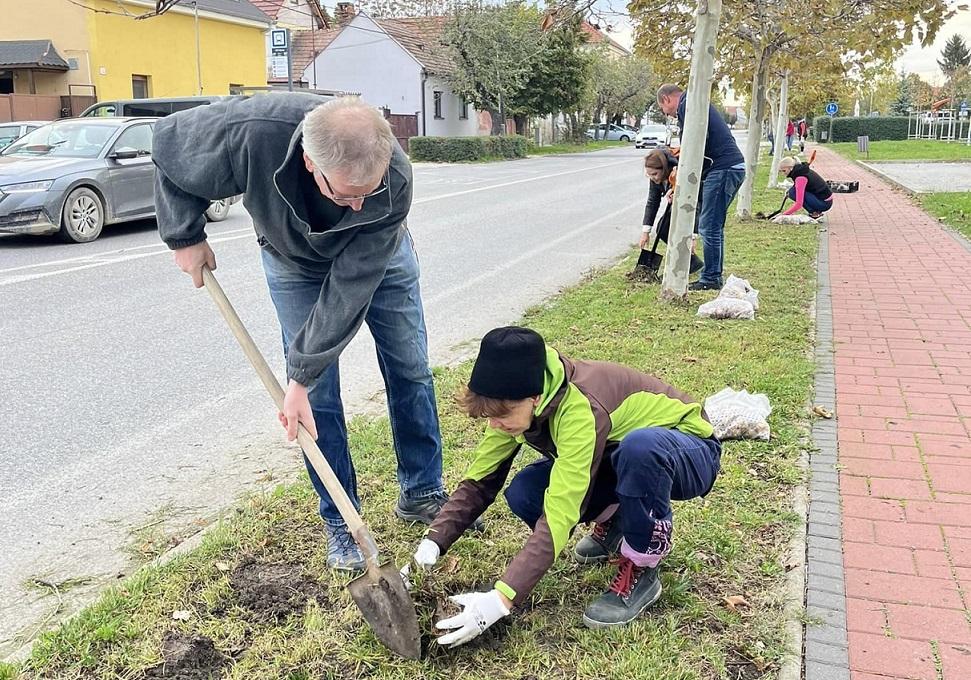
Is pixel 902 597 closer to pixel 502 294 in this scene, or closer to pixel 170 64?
pixel 502 294

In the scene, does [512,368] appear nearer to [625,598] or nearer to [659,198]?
[625,598]

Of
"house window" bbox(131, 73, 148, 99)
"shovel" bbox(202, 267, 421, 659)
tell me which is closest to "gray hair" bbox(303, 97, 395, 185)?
"shovel" bbox(202, 267, 421, 659)

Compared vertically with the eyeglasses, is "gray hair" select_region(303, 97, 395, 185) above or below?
above

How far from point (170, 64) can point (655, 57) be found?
2104cm

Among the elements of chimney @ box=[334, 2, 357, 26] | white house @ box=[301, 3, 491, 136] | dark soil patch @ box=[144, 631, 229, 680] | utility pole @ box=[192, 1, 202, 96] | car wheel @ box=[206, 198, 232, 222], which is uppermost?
chimney @ box=[334, 2, 357, 26]

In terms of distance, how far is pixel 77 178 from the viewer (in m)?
10.6

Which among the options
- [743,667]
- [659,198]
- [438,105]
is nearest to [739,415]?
[743,667]

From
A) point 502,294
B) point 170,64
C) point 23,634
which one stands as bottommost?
point 23,634

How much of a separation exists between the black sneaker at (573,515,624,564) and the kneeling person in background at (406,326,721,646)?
113 millimetres

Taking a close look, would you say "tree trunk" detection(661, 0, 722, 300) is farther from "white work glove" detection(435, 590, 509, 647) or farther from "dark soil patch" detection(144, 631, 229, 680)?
"dark soil patch" detection(144, 631, 229, 680)

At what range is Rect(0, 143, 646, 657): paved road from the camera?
355 cm

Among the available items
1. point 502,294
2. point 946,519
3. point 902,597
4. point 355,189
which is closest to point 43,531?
point 355,189

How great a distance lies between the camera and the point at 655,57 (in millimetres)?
13516

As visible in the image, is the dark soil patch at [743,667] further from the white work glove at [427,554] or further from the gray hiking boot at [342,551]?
the gray hiking boot at [342,551]
